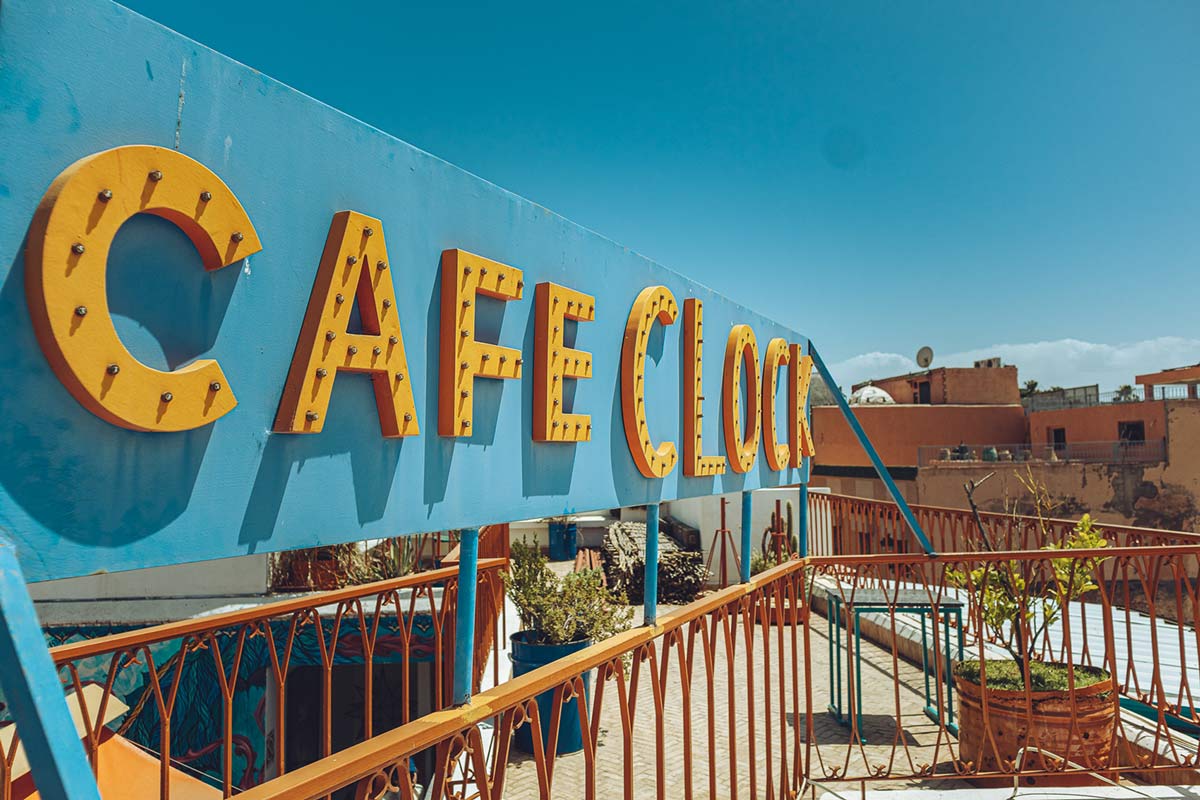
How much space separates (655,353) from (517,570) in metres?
3.87

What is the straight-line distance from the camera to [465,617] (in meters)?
2.36

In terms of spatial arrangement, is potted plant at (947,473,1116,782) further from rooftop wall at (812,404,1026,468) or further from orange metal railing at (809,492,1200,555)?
rooftop wall at (812,404,1026,468)

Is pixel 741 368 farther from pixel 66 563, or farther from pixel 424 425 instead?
pixel 66 563

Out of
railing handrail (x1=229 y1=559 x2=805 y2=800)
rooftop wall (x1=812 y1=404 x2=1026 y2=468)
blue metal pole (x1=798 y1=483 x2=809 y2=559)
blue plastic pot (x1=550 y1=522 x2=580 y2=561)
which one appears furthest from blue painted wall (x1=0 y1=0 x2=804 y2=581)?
rooftop wall (x1=812 y1=404 x2=1026 y2=468)

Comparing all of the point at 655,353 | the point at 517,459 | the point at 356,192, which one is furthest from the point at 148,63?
the point at 655,353

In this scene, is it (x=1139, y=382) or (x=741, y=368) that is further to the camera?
(x=1139, y=382)

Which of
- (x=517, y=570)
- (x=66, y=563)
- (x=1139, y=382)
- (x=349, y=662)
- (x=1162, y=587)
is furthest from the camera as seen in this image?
(x=1139, y=382)

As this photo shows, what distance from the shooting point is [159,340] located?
57.4 inches

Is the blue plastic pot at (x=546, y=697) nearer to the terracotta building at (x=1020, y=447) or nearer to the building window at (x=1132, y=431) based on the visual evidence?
the terracotta building at (x=1020, y=447)

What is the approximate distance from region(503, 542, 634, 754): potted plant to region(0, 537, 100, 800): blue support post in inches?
194

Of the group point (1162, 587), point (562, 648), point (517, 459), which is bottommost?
point (1162, 587)

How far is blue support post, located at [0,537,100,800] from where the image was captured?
1.16 metres

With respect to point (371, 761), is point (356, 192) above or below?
above

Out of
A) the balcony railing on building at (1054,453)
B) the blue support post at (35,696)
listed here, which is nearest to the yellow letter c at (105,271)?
the blue support post at (35,696)
